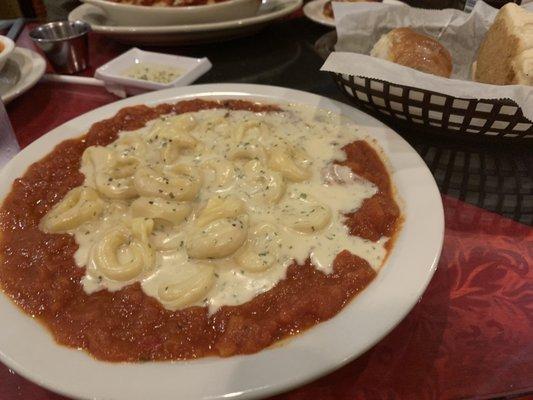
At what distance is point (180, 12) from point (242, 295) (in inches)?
97.1

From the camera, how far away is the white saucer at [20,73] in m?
2.63

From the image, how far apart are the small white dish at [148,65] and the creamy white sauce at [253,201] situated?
475mm

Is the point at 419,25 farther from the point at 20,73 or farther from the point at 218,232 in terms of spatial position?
the point at 20,73

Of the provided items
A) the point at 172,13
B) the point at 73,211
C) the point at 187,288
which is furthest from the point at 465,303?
the point at 172,13

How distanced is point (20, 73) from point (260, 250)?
217 centimetres

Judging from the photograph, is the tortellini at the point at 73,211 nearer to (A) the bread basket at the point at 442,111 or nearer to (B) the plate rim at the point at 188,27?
Answer: (A) the bread basket at the point at 442,111

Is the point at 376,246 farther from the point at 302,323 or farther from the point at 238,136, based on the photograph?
the point at 238,136

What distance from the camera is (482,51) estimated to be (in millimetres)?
2346

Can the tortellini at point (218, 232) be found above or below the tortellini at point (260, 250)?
above

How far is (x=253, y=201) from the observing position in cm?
176

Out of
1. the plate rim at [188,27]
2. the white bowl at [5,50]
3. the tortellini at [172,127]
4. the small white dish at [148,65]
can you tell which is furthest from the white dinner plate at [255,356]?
the plate rim at [188,27]

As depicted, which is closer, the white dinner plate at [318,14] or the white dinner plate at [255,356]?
the white dinner plate at [255,356]

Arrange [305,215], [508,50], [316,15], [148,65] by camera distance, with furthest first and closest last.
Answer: [316,15] → [148,65] → [508,50] → [305,215]

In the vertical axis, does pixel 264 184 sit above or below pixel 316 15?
above
